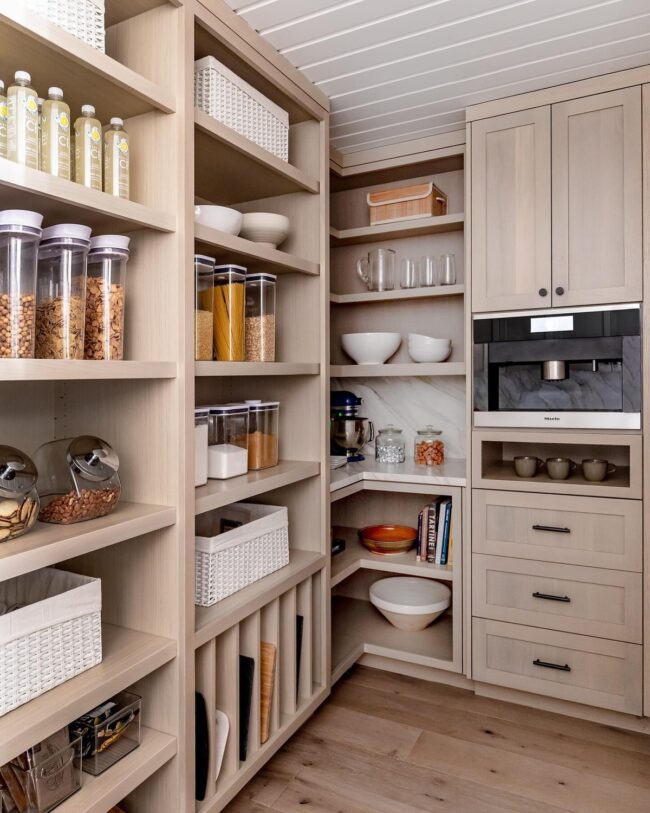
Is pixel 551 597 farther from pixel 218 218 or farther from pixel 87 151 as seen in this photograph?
pixel 87 151

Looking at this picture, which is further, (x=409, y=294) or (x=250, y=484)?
(x=409, y=294)

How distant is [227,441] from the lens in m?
1.97

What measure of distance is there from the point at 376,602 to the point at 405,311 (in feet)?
4.57

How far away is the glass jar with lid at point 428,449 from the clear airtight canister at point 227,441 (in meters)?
1.02

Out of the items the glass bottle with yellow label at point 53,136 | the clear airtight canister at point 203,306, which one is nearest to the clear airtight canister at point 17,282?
the glass bottle with yellow label at point 53,136

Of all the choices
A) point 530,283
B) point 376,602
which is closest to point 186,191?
point 530,283

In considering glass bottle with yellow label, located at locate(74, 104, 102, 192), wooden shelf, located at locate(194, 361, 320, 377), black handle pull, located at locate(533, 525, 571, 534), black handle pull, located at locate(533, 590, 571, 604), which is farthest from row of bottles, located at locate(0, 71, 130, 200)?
black handle pull, located at locate(533, 590, 571, 604)

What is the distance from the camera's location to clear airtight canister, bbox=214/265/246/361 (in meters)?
1.85

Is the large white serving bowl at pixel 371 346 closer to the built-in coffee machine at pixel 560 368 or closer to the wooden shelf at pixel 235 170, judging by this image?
the built-in coffee machine at pixel 560 368

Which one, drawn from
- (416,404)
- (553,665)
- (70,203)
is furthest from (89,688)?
(416,404)

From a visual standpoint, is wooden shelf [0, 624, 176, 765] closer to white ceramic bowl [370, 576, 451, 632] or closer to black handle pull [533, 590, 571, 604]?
white ceramic bowl [370, 576, 451, 632]

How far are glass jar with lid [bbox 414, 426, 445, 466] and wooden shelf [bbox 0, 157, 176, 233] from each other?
1624 millimetres

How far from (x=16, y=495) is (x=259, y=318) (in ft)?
3.22

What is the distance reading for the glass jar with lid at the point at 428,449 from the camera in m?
2.73
